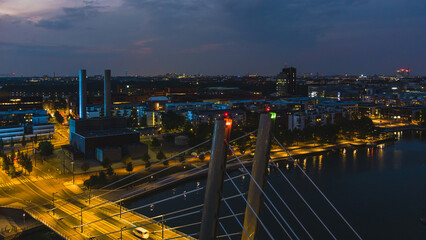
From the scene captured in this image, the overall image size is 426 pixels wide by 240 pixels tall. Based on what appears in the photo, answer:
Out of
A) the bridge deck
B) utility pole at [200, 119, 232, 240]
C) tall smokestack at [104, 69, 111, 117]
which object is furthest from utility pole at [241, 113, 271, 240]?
tall smokestack at [104, 69, 111, 117]

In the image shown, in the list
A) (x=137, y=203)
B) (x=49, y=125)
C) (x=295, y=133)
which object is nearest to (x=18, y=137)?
(x=49, y=125)

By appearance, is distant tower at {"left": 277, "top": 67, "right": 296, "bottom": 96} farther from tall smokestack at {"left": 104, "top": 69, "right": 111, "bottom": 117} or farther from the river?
the river

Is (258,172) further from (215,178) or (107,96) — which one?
(107,96)

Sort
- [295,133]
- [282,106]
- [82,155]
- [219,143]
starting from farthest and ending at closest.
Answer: [282,106]
[295,133]
[82,155]
[219,143]

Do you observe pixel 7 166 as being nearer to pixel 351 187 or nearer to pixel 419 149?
pixel 351 187

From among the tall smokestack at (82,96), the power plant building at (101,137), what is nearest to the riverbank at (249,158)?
the power plant building at (101,137)
